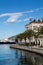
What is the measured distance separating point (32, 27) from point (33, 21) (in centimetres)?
372

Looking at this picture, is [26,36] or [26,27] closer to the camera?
[26,36]

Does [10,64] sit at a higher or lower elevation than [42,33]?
lower

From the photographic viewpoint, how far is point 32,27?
140 meters

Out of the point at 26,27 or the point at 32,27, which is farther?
the point at 26,27

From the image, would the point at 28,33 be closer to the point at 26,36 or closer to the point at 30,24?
the point at 26,36

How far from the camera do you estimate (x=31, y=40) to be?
130 meters

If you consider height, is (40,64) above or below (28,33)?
below

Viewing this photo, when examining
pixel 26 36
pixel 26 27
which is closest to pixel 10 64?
pixel 26 36

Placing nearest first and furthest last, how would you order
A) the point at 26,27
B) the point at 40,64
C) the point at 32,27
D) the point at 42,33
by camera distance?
the point at 40,64 < the point at 42,33 < the point at 32,27 < the point at 26,27

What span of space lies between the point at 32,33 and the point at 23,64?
252ft

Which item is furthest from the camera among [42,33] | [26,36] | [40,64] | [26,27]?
[26,27]

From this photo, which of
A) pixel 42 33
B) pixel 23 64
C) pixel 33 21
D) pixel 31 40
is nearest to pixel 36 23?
pixel 33 21

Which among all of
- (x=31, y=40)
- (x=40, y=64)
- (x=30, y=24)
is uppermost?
(x=30, y=24)

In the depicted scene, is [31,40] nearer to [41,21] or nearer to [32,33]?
[32,33]
